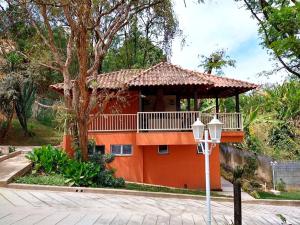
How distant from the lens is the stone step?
534 inches

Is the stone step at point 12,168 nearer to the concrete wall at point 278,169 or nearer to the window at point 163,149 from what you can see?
the window at point 163,149

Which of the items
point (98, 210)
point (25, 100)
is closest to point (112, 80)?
point (25, 100)

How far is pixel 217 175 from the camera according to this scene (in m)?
20.6

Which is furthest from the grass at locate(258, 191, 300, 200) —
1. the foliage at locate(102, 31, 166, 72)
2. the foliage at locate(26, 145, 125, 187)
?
the foliage at locate(102, 31, 166, 72)

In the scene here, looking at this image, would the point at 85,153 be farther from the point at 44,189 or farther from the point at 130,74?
the point at 130,74

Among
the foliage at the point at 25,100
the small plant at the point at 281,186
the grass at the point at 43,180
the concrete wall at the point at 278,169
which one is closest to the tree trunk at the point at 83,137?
the grass at the point at 43,180

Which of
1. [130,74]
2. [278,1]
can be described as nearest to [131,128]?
[130,74]

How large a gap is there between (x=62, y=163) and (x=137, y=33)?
19197 millimetres

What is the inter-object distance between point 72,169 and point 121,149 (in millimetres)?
5492

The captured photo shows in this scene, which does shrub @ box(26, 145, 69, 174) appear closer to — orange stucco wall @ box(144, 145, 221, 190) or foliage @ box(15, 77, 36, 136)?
orange stucco wall @ box(144, 145, 221, 190)

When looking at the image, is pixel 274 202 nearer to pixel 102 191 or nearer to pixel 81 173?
pixel 102 191

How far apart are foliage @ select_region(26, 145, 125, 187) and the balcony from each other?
404cm

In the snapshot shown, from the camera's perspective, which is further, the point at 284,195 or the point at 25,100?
the point at 25,100

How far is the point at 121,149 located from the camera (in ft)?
66.3
